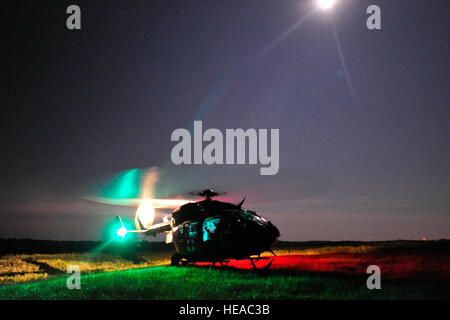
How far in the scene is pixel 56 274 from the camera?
36.8 metres

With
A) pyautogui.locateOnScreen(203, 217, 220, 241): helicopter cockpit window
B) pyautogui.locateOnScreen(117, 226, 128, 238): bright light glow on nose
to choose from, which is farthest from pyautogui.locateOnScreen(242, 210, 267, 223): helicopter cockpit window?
pyautogui.locateOnScreen(117, 226, 128, 238): bright light glow on nose

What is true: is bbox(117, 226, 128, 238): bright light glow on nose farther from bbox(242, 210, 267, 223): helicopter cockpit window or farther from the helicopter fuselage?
bbox(242, 210, 267, 223): helicopter cockpit window

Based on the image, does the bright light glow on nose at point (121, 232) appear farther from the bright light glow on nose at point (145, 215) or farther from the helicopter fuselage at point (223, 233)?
the helicopter fuselage at point (223, 233)

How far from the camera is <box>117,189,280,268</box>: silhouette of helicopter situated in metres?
20.0

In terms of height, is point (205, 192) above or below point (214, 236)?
above

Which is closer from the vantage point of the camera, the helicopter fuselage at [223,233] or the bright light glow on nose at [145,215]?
the helicopter fuselage at [223,233]

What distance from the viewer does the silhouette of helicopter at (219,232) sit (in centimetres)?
2002

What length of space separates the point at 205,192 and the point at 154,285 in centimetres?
746

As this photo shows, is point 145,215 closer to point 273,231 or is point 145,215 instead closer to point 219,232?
point 219,232

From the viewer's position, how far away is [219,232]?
2084cm

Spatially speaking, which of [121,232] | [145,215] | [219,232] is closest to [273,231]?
[219,232]

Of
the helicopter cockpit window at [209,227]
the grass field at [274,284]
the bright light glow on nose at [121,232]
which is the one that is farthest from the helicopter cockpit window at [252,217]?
the bright light glow on nose at [121,232]
